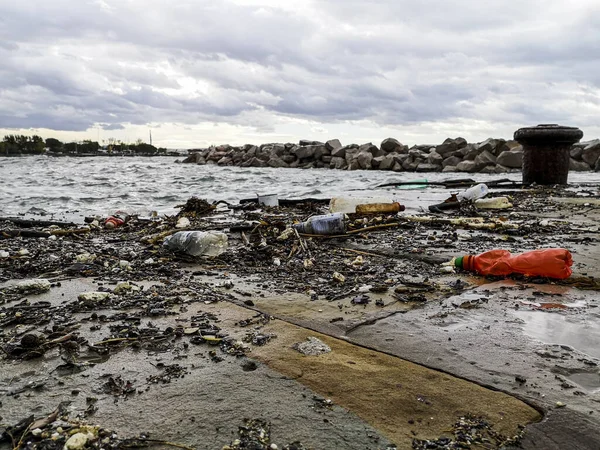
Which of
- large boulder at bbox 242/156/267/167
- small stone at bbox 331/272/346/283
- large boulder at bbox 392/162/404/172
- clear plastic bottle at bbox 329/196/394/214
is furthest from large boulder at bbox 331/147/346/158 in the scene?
small stone at bbox 331/272/346/283

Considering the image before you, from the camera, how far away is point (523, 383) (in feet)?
4.96

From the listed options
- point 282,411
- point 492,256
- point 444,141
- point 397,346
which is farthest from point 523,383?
point 444,141

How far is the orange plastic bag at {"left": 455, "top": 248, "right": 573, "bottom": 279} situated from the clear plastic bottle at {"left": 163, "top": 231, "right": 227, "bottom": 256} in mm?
1852

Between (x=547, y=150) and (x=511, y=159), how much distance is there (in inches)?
379

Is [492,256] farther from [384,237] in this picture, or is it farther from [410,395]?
[410,395]

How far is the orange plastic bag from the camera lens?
2.61m

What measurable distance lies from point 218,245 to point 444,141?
20000 millimetres

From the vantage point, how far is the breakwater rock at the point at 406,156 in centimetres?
1742

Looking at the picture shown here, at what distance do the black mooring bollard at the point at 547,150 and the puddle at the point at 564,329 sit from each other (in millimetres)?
7291

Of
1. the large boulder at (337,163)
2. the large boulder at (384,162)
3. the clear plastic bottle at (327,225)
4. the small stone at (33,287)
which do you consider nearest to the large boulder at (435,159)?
the large boulder at (384,162)

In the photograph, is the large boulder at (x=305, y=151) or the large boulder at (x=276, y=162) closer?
the large boulder at (x=305, y=151)

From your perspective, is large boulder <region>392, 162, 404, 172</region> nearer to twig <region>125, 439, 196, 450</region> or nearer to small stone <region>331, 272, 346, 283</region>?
small stone <region>331, 272, 346, 283</region>

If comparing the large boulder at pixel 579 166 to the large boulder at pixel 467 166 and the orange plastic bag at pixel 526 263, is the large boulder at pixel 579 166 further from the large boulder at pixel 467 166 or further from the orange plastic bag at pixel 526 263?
the orange plastic bag at pixel 526 263

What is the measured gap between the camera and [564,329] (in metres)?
1.94
